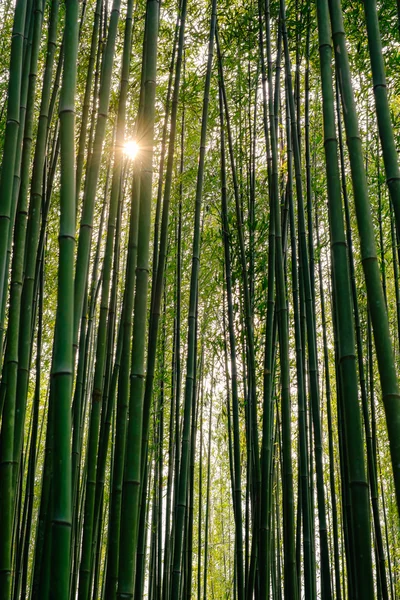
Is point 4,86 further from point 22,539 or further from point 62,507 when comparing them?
point 62,507

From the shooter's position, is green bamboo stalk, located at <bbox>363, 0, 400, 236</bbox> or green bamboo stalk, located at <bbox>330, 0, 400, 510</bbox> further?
green bamboo stalk, located at <bbox>363, 0, 400, 236</bbox>

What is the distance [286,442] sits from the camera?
6.60 ft

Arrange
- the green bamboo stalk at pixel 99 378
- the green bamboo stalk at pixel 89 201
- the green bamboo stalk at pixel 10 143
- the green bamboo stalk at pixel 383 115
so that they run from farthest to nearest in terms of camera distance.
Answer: the green bamboo stalk at pixel 99 378, the green bamboo stalk at pixel 10 143, the green bamboo stalk at pixel 89 201, the green bamboo stalk at pixel 383 115

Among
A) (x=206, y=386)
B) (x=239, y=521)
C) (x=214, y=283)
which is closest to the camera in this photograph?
(x=239, y=521)

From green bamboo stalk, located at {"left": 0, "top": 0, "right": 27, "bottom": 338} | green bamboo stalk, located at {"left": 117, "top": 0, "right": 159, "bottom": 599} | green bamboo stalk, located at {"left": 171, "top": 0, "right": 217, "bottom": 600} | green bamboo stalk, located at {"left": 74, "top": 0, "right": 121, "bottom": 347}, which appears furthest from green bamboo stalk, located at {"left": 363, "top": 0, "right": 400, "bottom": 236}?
green bamboo stalk, located at {"left": 171, "top": 0, "right": 217, "bottom": 600}

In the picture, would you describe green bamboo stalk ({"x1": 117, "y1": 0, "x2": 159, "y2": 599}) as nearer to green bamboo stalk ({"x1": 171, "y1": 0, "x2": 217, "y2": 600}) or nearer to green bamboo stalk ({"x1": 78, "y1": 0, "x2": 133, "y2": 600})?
green bamboo stalk ({"x1": 78, "y1": 0, "x2": 133, "y2": 600})

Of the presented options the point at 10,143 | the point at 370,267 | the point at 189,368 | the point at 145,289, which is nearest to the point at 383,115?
the point at 370,267

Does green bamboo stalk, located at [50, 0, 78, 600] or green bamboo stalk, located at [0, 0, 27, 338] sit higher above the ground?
green bamboo stalk, located at [0, 0, 27, 338]

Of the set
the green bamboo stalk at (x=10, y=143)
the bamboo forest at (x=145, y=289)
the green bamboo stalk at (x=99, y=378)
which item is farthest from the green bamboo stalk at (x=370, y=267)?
the green bamboo stalk at (x=10, y=143)

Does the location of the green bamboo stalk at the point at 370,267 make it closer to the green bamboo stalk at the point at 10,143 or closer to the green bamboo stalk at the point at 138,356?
the green bamboo stalk at the point at 138,356

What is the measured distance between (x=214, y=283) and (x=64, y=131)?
3.74m

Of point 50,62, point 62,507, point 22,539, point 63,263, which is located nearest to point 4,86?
point 50,62

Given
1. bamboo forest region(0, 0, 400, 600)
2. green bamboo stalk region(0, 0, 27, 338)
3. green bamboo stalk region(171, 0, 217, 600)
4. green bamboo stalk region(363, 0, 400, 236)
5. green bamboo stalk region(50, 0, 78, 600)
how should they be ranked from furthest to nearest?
1. green bamboo stalk region(171, 0, 217, 600)
2. green bamboo stalk region(0, 0, 27, 338)
3. green bamboo stalk region(363, 0, 400, 236)
4. bamboo forest region(0, 0, 400, 600)
5. green bamboo stalk region(50, 0, 78, 600)

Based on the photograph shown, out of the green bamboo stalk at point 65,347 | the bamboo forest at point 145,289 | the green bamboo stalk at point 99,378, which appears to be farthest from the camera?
the green bamboo stalk at point 99,378
